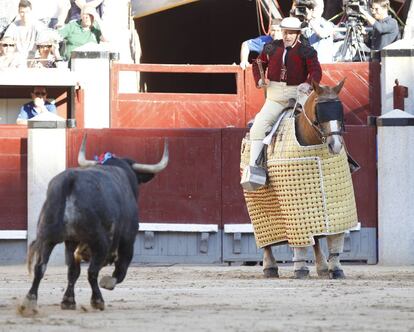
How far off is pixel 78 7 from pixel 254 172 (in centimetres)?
646

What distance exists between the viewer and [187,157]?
50.2ft

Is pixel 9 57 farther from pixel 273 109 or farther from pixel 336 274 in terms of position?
pixel 336 274

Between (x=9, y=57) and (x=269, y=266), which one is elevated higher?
(x=9, y=57)

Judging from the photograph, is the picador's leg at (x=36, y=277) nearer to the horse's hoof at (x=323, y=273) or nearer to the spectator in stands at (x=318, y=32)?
the horse's hoof at (x=323, y=273)

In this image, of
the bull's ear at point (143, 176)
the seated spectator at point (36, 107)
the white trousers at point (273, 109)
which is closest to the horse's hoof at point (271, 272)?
the white trousers at point (273, 109)

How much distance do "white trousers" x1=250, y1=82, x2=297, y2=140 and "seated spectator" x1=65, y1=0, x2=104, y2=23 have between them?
220 inches

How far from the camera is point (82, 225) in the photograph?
868 cm

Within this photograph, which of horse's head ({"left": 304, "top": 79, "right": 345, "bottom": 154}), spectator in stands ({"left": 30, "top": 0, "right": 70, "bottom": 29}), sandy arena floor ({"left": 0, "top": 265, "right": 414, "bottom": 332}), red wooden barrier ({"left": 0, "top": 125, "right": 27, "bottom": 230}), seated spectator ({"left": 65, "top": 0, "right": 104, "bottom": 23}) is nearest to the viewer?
sandy arena floor ({"left": 0, "top": 265, "right": 414, "bottom": 332})

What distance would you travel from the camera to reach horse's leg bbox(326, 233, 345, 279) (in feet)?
39.6

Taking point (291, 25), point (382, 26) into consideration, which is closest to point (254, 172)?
point (291, 25)

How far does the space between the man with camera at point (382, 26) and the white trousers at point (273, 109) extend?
443cm

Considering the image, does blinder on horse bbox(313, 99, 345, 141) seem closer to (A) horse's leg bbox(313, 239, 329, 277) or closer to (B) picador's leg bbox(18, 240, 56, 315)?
(A) horse's leg bbox(313, 239, 329, 277)

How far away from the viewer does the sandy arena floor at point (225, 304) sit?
8.26 meters

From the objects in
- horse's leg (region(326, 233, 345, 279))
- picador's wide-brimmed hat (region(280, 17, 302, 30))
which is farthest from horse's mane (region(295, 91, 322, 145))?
horse's leg (region(326, 233, 345, 279))
